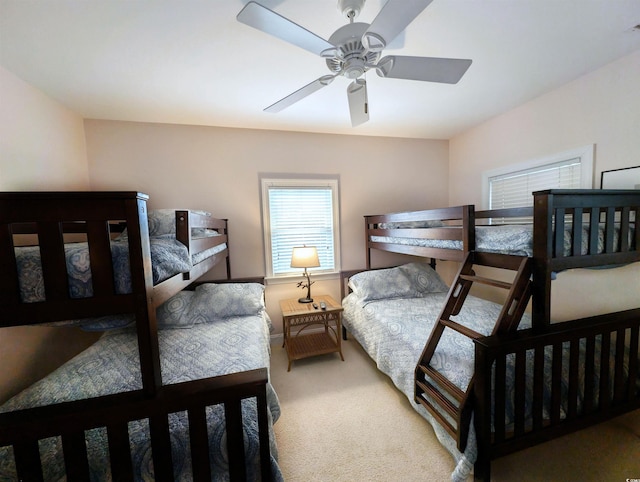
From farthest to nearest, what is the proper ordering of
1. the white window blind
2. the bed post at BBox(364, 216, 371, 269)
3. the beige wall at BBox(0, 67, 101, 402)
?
the bed post at BBox(364, 216, 371, 269) → the white window blind → the beige wall at BBox(0, 67, 101, 402)

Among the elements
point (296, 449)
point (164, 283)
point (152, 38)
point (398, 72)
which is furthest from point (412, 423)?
point (152, 38)

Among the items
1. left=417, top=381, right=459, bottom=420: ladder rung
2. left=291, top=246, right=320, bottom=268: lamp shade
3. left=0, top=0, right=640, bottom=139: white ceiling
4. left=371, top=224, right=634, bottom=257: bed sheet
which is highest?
left=0, top=0, right=640, bottom=139: white ceiling

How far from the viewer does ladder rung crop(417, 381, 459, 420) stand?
4.32ft

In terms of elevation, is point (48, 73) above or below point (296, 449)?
above

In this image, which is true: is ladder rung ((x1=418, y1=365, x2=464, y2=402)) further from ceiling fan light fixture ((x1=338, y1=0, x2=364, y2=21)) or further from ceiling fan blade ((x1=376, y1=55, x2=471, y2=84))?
ceiling fan light fixture ((x1=338, y1=0, x2=364, y2=21))

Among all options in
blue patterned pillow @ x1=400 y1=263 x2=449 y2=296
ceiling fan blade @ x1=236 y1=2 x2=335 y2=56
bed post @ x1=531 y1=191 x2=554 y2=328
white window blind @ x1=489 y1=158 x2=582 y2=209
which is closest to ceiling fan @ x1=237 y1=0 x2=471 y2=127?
ceiling fan blade @ x1=236 y1=2 x2=335 y2=56

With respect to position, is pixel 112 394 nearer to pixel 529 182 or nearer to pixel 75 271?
pixel 75 271

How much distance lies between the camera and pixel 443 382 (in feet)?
4.69

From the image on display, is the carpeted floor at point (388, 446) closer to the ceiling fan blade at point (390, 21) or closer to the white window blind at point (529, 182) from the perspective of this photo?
the white window blind at point (529, 182)

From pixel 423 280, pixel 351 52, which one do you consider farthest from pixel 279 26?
pixel 423 280

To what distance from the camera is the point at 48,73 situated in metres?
1.72

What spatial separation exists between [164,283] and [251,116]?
2010 millimetres

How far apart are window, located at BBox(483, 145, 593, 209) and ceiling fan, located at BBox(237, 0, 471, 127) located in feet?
5.24

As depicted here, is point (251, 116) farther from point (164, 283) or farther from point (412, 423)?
point (412, 423)
